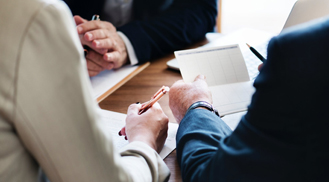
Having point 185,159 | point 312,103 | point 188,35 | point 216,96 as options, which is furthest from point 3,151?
point 188,35

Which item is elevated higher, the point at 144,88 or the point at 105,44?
the point at 105,44

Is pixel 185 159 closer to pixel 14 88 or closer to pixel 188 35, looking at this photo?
pixel 14 88

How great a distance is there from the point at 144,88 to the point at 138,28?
1.16ft

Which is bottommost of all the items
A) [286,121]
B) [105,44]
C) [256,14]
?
[256,14]

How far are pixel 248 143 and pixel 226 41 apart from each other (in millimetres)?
880

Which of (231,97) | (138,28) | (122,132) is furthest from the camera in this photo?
(138,28)

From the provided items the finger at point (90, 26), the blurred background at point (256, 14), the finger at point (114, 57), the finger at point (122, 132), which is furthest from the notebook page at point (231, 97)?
the blurred background at point (256, 14)

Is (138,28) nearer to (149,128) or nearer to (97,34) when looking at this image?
(97,34)

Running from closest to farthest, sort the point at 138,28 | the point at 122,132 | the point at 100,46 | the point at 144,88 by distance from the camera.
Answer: the point at 122,132, the point at 144,88, the point at 100,46, the point at 138,28

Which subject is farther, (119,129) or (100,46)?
(100,46)

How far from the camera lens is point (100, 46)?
1150mm

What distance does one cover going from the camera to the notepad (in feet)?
3.10

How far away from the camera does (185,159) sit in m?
0.64

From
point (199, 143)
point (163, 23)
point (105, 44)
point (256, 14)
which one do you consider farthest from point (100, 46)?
point (256, 14)
